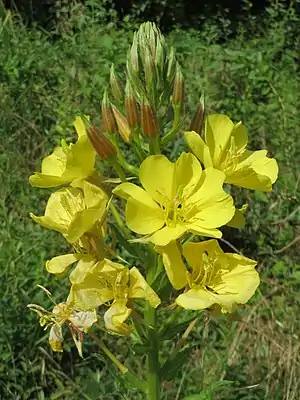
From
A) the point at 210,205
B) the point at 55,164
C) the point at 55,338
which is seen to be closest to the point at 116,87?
the point at 55,164

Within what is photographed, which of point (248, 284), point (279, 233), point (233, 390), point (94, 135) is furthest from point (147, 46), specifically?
point (279, 233)

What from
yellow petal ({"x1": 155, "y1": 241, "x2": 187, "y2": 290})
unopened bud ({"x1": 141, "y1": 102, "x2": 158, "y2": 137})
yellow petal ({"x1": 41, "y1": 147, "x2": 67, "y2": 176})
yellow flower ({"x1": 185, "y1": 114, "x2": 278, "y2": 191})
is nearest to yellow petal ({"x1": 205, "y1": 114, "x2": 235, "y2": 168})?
yellow flower ({"x1": 185, "y1": 114, "x2": 278, "y2": 191})

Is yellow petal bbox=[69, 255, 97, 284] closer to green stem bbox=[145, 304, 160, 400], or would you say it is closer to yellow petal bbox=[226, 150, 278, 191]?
green stem bbox=[145, 304, 160, 400]

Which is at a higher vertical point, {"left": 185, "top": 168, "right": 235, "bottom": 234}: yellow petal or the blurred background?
{"left": 185, "top": 168, "right": 235, "bottom": 234}: yellow petal

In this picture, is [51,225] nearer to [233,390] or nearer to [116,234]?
[116,234]

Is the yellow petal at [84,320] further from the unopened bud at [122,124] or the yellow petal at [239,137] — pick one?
the yellow petal at [239,137]

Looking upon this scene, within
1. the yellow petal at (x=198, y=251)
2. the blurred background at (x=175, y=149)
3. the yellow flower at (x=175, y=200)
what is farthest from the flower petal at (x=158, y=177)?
the blurred background at (x=175, y=149)

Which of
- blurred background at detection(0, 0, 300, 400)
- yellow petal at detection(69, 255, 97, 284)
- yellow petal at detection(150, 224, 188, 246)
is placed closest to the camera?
yellow petal at detection(150, 224, 188, 246)

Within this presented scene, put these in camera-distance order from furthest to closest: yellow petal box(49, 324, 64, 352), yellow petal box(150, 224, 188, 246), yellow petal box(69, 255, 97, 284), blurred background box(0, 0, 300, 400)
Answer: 1. blurred background box(0, 0, 300, 400)
2. yellow petal box(49, 324, 64, 352)
3. yellow petal box(69, 255, 97, 284)
4. yellow petal box(150, 224, 188, 246)
